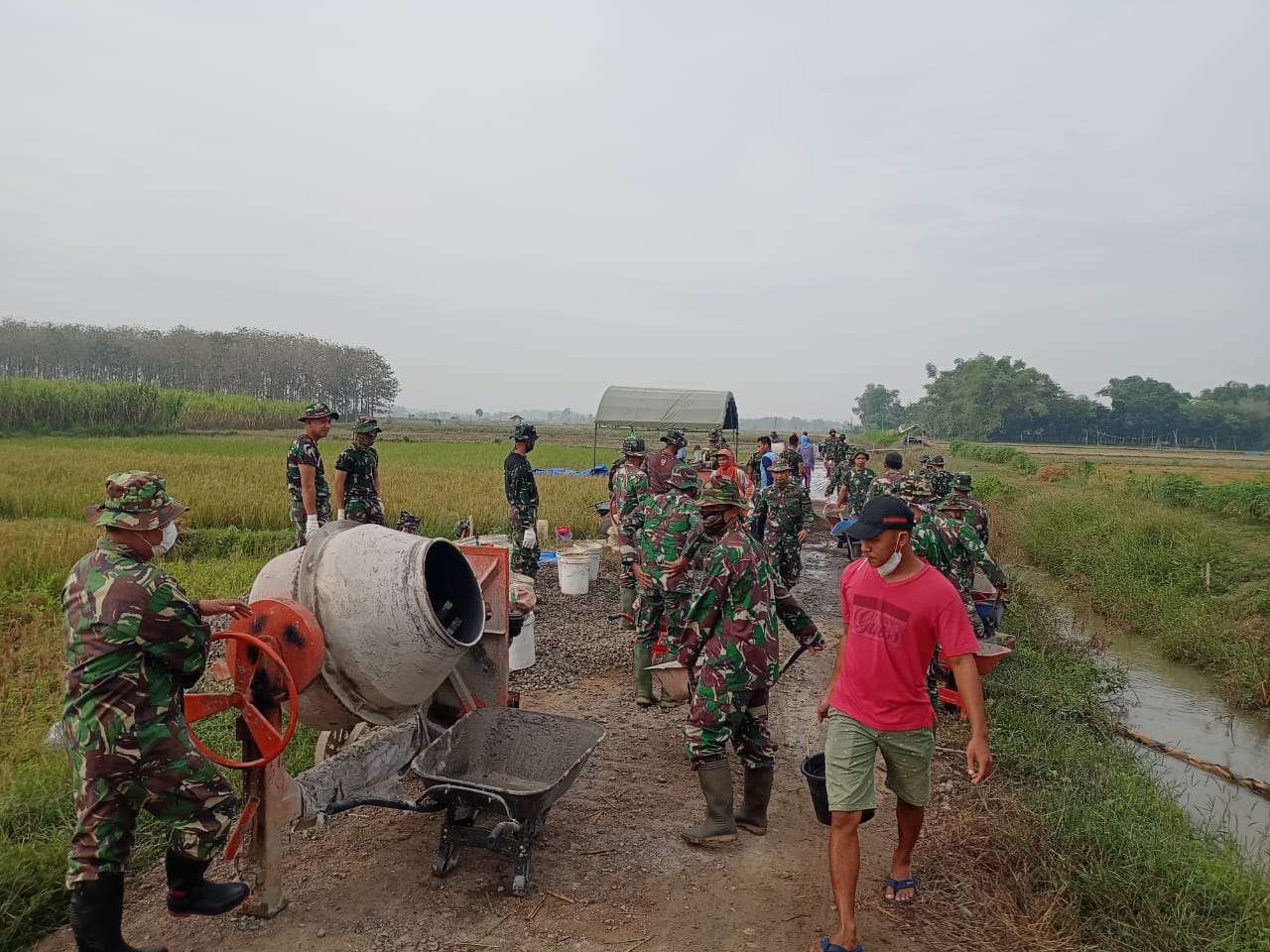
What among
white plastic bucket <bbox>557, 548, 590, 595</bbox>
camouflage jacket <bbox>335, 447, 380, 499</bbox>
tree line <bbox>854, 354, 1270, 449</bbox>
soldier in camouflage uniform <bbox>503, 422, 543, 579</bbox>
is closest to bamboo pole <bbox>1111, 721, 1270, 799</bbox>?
white plastic bucket <bbox>557, 548, 590, 595</bbox>

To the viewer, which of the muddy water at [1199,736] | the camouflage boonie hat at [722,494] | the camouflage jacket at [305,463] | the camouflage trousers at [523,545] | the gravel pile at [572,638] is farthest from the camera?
the camouflage trousers at [523,545]

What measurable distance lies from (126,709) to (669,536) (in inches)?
139

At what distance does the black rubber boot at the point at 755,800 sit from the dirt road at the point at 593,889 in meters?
0.09

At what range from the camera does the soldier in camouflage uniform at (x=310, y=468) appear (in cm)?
742

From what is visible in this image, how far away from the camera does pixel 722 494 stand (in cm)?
420

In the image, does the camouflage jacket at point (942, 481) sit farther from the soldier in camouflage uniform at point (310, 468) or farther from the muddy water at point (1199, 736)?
the soldier in camouflage uniform at point (310, 468)

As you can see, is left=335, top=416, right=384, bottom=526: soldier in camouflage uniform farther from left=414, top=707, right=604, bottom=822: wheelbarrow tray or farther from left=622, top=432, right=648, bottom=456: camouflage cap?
left=414, top=707, right=604, bottom=822: wheelbarrow tray

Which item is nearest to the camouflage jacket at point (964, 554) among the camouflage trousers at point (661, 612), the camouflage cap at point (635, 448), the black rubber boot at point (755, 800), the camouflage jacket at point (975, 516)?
the camouflage jacket at point (975, 516)

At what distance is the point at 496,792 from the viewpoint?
133 inches

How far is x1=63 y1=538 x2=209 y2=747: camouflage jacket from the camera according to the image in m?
2.78

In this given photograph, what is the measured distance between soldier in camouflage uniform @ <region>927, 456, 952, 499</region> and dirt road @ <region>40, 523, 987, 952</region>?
16.6 feet

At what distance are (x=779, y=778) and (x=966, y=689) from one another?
90.8 inches

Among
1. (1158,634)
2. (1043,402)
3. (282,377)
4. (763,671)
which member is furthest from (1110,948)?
(282,377)

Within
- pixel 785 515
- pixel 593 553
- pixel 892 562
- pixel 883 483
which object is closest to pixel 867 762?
pixel 892 562
